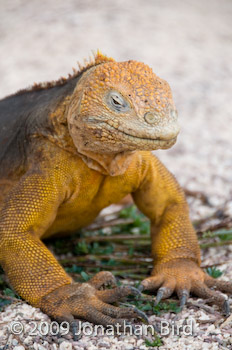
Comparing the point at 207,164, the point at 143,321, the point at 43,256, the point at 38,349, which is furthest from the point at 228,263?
the point at 207,164

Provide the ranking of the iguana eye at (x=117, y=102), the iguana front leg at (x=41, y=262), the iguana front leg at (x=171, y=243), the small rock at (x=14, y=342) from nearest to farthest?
the small rock at (x=14, y=342) < the iguana eye at (x=117, y=102) < the iguana front leg at (x=41, y=262) < the iguana front leg at (x=171, y=243)

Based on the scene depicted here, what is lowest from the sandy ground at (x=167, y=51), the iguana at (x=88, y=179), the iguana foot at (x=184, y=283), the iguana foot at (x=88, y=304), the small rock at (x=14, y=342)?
the small rock at (x=14, y=342)

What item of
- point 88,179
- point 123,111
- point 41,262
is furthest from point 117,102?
point 41,262

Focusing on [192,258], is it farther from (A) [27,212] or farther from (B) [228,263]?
(A) [27,212]

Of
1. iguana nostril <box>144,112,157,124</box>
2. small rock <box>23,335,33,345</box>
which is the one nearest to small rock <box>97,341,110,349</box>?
small rock <box>23,335,33,345</box>

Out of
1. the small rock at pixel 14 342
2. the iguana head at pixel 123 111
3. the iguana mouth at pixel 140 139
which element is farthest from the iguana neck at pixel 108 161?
the small rock at pixel 14 342

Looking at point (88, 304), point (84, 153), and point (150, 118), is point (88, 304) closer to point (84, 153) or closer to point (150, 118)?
point (84, 153)

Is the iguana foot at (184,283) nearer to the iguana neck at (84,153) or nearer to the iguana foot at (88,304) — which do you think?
the iguana foot at (88,304)

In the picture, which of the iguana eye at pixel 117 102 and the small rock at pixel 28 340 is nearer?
the small rock at pixel 28 340
